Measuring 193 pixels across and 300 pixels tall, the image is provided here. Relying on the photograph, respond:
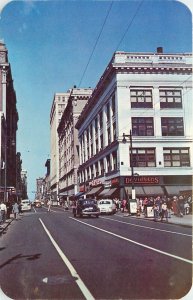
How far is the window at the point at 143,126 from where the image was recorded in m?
49.0

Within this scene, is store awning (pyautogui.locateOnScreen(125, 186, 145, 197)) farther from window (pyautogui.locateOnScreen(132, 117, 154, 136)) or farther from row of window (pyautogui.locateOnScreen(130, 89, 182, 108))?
row of window (pyautogui.locateOnScreen(130, 89, 182, 108))

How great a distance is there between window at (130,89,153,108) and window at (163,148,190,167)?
611 cm

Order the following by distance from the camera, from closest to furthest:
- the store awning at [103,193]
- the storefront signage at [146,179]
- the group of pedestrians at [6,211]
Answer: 1. the group of pedestrians at [6,211]
2. the storefront signage at [146,179]
3. the store awning at [103,193]

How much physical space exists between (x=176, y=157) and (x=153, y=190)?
485 centimetres

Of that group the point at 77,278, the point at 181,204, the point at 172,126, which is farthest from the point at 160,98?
the point at 77,278

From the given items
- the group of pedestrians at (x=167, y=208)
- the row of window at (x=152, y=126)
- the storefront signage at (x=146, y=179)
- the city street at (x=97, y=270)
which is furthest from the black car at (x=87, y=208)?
the city street at (x=97, y=270)

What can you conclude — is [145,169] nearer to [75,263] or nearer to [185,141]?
[185,141]

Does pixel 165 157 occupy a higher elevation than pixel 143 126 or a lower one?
lower

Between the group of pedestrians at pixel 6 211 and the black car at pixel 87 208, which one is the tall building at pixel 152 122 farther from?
the group of pedestrians at pixel 6 211

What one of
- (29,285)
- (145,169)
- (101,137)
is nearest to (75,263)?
(29,285)

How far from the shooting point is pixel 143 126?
49.1 metres

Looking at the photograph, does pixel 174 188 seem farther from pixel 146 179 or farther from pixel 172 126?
pixel 172 126

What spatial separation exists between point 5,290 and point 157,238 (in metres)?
9.77

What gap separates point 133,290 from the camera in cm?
759
